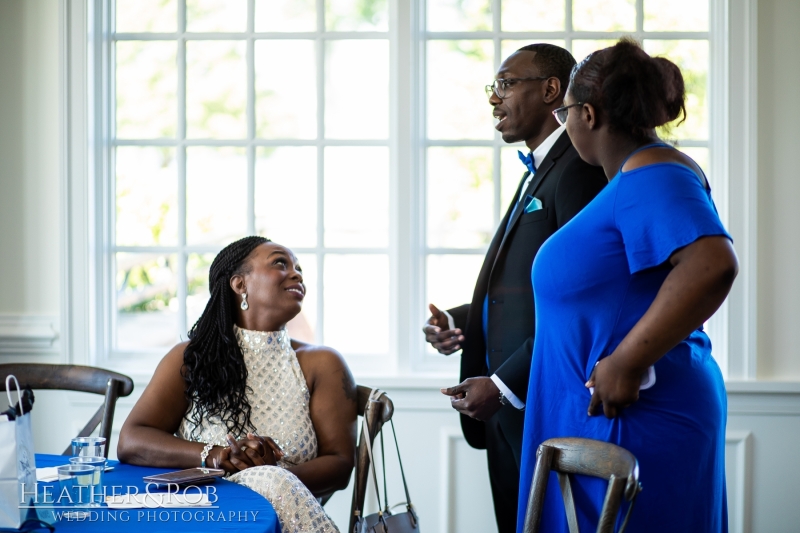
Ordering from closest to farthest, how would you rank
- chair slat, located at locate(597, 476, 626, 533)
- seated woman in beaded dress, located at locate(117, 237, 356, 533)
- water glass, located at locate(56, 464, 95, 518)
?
chair slat, located at locate(597, 476, 626, 533) → water glass, located at locate(56, 464, 95, 518) → seated woman in beaded dress, located at locate(117, 237, 356, 533)

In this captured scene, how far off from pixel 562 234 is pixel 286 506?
2.71 feet

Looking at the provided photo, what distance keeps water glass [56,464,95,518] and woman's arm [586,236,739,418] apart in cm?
105

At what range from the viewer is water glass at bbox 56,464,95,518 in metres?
1.48

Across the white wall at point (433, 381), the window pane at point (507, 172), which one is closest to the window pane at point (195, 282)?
the white wall at point (433, 381)

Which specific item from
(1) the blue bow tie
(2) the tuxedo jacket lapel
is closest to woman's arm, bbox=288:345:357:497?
(2) the tuxedo jacket lapel

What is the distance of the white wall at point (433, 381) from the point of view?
3.07 metres

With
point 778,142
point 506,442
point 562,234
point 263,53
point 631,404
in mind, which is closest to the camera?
point 631,404

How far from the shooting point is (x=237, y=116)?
339 centimetres

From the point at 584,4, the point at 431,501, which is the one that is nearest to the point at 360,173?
the point at 584,4

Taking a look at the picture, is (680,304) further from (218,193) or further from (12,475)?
(218,193)

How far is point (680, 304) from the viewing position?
1338 millimetres

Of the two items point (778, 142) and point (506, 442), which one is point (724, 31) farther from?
point (506, 442)

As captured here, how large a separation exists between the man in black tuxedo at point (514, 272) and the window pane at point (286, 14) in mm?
1459

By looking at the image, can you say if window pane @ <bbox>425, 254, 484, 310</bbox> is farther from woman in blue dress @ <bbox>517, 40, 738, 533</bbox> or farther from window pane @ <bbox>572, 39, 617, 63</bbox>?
Result: woman in blue dress @ <bbox>517, 40, 738, 533</bbox>
